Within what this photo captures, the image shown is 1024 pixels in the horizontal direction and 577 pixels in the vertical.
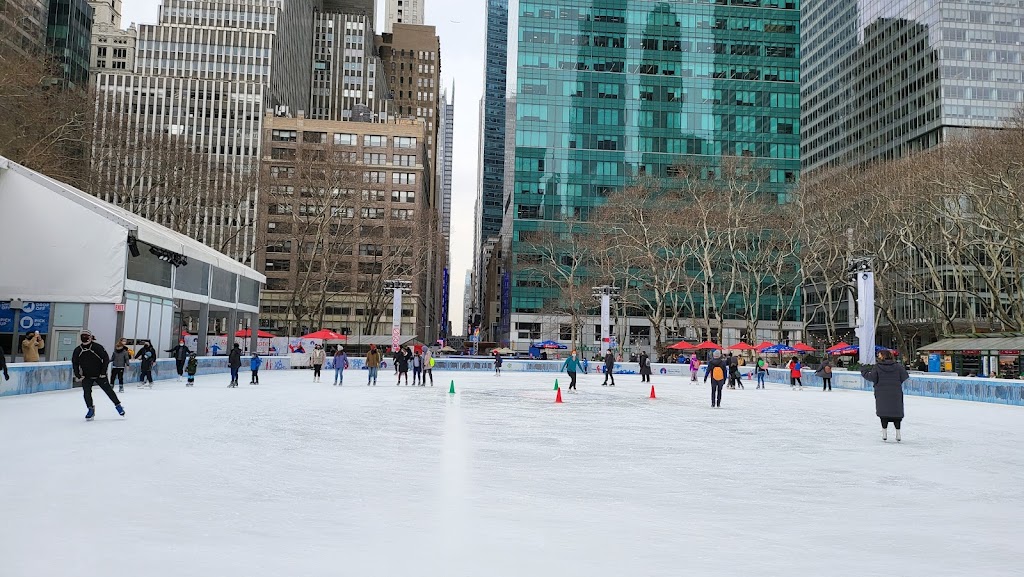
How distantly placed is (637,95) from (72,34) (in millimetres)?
66828

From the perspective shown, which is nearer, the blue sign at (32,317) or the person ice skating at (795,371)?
the blue sign at (32,317)

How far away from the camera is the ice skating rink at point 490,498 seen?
5.80 m

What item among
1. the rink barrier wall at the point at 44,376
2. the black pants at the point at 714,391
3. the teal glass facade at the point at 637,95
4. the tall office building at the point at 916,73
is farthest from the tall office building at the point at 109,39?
the black pants at the point at 714,391

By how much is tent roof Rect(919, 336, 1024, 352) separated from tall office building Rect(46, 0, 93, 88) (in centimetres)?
8133

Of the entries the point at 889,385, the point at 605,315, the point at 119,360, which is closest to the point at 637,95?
the point at 605,315

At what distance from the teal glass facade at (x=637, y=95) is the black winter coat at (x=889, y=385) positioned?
82.2m

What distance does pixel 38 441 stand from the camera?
11.9 m

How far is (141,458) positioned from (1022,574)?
389 inches

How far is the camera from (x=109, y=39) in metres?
152

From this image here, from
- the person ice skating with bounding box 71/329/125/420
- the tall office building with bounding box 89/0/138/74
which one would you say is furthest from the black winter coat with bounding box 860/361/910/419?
the tall office building with bounding box 89/0/138/74

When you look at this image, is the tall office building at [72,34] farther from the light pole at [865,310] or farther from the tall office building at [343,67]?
the light pole at [865,310]

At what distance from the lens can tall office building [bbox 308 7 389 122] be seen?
15050 centimetres

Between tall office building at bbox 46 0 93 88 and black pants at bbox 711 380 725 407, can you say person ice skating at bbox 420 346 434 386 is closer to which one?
black pants at bbox 711 380 725 407

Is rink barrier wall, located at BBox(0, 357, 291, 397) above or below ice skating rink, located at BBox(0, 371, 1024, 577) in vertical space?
above
